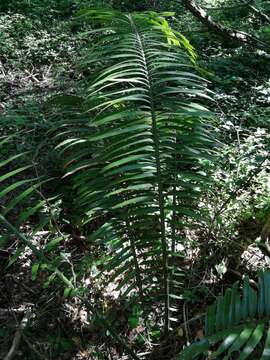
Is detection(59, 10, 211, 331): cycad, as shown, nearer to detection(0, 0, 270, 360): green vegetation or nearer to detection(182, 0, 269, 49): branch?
detection(0, 0, 270, 360): green vegetation

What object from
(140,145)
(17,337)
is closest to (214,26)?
(140,145)

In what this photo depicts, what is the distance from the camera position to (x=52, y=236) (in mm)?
2150

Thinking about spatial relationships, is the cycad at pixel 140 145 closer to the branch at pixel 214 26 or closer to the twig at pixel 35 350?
the twig at pixel 35 350

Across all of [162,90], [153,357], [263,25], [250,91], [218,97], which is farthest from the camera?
[263,25]

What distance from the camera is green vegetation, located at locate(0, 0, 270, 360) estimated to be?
1456 millimetres

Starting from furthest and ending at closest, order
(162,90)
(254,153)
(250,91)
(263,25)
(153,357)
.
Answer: (263,25) < (250,91) < (254,153) < (153,357) < (162,90)

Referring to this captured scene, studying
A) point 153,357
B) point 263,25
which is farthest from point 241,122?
point 263,25

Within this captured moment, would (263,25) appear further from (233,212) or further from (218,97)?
(233,212)

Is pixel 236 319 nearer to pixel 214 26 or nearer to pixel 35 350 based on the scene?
pixel 35 350

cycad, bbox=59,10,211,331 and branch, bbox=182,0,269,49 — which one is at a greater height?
branch, bbox=182,0,269,49

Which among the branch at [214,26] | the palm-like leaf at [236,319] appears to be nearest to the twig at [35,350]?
the palm-like leaf at [236,319]

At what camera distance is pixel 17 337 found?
1708 mm

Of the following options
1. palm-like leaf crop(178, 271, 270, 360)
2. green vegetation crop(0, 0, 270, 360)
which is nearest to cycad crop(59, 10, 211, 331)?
green vegetation crop(0, 0, 270, 360)

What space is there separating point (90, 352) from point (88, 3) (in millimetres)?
3971
